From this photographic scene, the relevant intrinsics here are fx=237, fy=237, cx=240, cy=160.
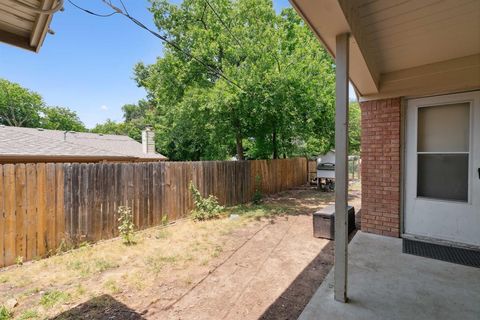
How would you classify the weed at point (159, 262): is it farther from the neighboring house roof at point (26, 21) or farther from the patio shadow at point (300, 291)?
the neighboring house roof at point (26, 21)

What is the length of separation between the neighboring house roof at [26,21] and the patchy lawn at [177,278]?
2.62 metres

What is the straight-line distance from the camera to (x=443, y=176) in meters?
3.48

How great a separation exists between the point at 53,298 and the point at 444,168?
5.35 m

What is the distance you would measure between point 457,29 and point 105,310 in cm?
451

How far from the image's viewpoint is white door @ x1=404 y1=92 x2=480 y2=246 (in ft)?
10.5

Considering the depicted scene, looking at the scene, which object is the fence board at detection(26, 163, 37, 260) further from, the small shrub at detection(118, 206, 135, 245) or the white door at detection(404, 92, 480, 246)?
the white door at detection(404, 92, 480, 246)

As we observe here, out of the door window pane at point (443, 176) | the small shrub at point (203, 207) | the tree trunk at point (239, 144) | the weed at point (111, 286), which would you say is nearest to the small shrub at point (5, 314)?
the weed at point (111, 286)

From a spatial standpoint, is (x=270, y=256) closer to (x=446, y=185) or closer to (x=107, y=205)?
(x=446, y=185)

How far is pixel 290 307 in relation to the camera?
7.83 feet

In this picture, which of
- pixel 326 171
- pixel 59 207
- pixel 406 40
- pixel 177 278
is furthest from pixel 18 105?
pixel 406 40

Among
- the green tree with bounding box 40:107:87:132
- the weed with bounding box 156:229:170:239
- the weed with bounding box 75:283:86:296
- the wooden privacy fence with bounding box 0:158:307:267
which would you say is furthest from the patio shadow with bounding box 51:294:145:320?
the green tree with bounding box 40:107:87:132

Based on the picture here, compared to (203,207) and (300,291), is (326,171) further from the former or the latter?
(300,291)

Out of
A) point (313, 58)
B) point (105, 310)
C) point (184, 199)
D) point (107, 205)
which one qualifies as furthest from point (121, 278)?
point (313, 58)

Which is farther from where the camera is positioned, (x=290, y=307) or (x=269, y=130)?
(x=269, y=130)
